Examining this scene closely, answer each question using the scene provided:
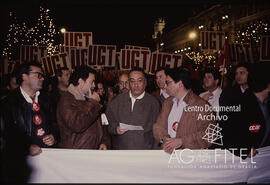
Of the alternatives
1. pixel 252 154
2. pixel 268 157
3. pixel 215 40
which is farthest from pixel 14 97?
pixel 215 40

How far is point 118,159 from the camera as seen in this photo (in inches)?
145

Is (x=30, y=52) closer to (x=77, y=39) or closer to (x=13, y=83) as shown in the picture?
(x=77, y=39)

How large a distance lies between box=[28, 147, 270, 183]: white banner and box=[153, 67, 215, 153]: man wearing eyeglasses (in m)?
0.17

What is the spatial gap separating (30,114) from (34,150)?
0.53 m

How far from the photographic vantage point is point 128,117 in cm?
424

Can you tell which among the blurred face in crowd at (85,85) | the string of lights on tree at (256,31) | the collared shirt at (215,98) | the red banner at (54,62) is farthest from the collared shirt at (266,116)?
the string of lights on tree at (256,31)

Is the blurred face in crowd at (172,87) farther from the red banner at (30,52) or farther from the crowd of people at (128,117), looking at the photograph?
the red banner at (30,52)

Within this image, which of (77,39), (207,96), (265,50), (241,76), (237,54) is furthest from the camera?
(77,39)

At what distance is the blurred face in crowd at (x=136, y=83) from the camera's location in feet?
14.1

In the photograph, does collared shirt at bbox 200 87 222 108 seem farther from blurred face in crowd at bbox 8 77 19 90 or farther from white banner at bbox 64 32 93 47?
white banner at bbox 64 32 93 47

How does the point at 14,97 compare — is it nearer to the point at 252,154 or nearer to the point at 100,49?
the point at 252,154

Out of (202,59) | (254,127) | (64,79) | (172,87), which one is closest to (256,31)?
(202,59)

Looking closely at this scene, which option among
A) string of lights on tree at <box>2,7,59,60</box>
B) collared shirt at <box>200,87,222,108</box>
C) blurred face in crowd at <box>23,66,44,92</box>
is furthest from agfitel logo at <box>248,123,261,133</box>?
string of lights on tree at <box>2,7,59,60</box>

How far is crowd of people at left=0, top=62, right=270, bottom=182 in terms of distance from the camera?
362 centimetres
